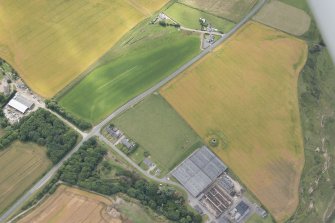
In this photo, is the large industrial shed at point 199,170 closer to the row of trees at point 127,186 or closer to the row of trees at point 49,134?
the row of trees at point 127,186

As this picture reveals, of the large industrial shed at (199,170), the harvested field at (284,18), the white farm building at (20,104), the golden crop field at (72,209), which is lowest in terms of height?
the large industrial shed at (199,170)

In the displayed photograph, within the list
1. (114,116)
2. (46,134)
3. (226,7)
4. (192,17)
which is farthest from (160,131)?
(226,7)

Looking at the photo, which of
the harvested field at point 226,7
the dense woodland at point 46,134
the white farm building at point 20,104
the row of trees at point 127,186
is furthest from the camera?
the harvested field at point 226,7

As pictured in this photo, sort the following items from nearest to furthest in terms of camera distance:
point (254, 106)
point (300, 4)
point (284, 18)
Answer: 1. point (254, 106)
2. point (284, 18)
3. point (300, 4)

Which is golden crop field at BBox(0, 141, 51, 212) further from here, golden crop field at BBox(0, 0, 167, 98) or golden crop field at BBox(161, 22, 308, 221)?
golden crop field at BBox(161, 22, 308, 221)

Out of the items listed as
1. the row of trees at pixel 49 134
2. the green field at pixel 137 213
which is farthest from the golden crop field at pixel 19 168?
the green field at pixel 137 213

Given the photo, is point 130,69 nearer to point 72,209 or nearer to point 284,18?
point 72,209

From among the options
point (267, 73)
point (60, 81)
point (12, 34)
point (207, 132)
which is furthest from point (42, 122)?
point (267, 73)
